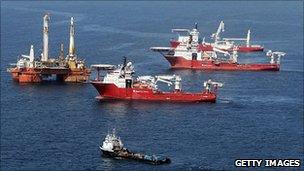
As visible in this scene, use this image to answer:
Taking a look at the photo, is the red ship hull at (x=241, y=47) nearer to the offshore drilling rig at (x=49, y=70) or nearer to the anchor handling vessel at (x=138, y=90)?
the offshore drilling rig at (x=49, y=70)

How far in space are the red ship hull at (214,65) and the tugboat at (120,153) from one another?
6728 cm

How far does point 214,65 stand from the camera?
504ft

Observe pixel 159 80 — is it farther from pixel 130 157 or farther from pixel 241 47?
pixel 241 47

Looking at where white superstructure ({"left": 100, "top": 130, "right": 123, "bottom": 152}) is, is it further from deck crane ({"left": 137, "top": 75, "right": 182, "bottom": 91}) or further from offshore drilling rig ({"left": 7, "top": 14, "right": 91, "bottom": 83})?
offshore drilling rig ({"left": 7, "top": 14, "right": 91, "bottom": 83})

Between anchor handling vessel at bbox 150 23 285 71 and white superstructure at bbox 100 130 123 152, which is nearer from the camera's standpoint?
white superstructure at bbox 100 130 123 152

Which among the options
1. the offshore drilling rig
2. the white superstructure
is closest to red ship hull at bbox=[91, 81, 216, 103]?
the offshore drilling rig

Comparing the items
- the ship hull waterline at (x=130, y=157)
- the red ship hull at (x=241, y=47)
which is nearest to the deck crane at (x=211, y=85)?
the ship hull waterline at (x=130, y=157)

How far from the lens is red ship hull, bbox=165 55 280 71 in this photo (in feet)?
498

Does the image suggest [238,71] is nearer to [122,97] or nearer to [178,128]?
[122,97]

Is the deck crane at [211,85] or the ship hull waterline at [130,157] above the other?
the deck crane at [211,85]

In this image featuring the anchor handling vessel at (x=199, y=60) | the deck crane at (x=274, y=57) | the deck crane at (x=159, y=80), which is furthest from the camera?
the deck crane at (x=274, y=57)

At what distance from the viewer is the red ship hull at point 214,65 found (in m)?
152

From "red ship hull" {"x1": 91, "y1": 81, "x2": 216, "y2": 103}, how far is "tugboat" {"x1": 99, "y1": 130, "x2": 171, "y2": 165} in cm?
3145

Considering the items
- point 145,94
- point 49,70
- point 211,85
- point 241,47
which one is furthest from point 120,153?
point 241,47
